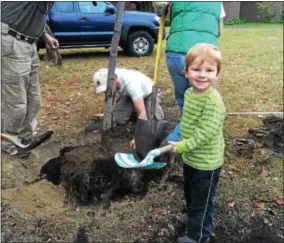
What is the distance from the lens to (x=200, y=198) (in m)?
2.75

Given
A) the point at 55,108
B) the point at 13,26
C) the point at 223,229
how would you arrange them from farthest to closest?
the point at 55,108 < the point at 13,26 < the point at 223,229

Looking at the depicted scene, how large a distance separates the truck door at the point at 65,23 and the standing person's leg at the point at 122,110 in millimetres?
5830

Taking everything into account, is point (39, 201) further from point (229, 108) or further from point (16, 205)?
point (229, 108)

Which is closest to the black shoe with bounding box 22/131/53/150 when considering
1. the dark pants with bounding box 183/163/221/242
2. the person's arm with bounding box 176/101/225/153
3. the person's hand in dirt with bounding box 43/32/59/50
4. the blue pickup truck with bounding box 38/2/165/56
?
the person's hand in dirt with bounding box 43/32/59/50

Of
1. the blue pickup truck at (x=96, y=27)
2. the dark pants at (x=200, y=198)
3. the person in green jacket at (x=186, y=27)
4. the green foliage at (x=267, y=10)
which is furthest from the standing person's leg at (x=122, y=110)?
the green foliage at (x=267, y=10)

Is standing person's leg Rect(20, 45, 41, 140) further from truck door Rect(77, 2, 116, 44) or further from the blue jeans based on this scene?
truck door Rect(77, 2, 116, 44)

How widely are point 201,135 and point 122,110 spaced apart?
2.18 meters

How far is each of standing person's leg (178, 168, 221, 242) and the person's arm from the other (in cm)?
24

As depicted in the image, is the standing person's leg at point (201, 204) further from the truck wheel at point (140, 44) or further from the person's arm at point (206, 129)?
the truck wheel at point (140, 44)

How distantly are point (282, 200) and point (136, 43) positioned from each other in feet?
24.3

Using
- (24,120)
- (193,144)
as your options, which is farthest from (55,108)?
(193,144)

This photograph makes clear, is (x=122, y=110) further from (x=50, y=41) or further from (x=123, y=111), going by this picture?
(x=50, y=41)

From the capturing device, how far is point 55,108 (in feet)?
18.1

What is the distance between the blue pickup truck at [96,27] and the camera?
9969 mm
